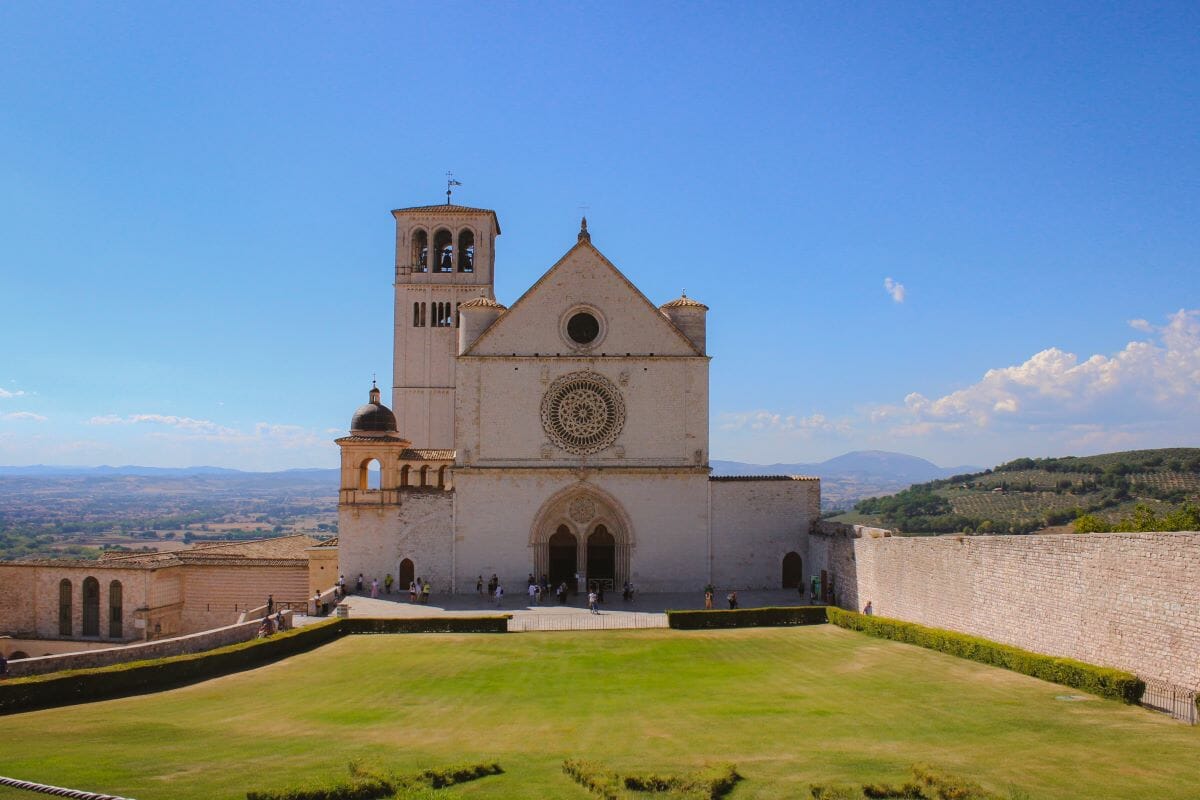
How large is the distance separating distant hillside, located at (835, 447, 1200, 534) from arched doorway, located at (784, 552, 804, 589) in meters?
41.4

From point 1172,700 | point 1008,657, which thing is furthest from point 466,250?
point 1172,700

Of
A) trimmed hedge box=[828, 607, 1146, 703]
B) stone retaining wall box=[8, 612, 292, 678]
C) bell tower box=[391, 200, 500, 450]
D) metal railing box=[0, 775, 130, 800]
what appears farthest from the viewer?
bell tower box=[391, 200, 500, 450]

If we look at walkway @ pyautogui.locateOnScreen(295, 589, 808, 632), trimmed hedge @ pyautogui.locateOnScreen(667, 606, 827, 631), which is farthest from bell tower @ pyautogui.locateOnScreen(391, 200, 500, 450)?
trimmed hedge @ pyautogui.locateOnScreen(667, 606, 827, 631)

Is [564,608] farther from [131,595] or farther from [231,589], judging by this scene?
[131,595]

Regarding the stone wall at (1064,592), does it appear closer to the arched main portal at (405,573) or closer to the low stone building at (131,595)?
the arched main portal at (405,573)

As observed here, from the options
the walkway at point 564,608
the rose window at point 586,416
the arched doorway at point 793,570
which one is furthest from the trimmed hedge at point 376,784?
the arched doorway at point 793,570

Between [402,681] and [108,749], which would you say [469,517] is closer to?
[402,681]

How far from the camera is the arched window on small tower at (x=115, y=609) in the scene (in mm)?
37188

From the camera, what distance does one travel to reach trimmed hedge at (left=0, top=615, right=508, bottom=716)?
1909cm

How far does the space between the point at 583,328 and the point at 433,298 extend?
44.4 ft

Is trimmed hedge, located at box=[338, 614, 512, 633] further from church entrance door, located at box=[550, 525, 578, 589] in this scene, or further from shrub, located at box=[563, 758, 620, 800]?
shrub, located at box=[563, 758, 620, 800]

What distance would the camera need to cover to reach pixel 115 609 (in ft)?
123

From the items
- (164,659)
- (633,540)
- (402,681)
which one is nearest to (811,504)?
(633,540)

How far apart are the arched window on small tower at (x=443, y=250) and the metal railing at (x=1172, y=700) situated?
39218 mm
